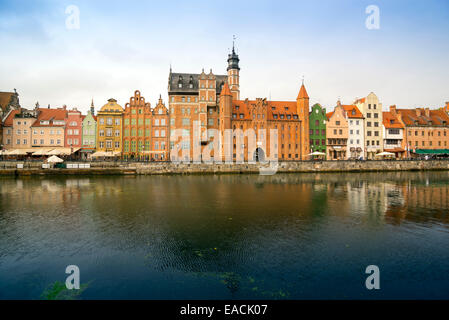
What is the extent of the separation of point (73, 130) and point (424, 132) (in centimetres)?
9120

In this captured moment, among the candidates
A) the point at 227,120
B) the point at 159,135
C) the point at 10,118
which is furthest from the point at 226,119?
the point at 10,118

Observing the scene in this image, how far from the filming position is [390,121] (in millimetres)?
73250

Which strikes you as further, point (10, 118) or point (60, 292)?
point (10, 118)

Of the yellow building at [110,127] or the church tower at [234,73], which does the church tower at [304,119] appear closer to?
the church tower at [234,73]

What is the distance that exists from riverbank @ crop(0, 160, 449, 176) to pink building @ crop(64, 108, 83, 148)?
1546cm

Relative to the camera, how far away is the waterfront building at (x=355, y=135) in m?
71.6

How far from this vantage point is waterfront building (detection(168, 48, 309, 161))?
6462 centimetres

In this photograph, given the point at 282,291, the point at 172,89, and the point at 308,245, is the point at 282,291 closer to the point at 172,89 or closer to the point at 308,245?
the point at 308,245

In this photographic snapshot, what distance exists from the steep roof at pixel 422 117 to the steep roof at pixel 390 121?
1.64m

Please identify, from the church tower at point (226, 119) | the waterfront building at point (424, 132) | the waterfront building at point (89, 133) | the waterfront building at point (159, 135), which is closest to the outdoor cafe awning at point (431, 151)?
the waterfront building at point (424, 132)

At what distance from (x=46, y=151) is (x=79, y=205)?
45.8m

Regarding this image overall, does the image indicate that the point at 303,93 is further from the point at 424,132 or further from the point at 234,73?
the point at 424,132

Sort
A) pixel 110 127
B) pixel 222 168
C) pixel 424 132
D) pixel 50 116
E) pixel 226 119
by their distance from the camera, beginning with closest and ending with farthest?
pixel 222 168 < pixel 226 119 < pixel 110 127 < pixel 50 116 < pixel 424 132

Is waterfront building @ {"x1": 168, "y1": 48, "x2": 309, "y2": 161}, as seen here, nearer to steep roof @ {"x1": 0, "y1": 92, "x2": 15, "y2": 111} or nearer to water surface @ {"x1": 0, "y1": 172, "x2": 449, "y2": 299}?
water surface @ {"x1": 0, "y1": 172, "x2": 449, "y2": 299}
